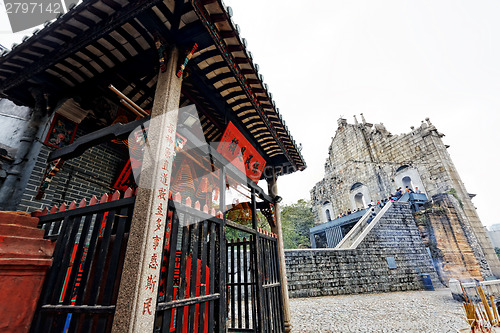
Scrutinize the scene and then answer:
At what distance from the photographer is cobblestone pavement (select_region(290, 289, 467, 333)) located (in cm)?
532

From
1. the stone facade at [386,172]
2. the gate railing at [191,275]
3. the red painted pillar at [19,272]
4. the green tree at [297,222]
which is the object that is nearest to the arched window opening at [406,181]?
the stone facade at [386,172]

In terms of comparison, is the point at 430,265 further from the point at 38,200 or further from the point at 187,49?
the point at 38,200

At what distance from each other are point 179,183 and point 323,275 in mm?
8688

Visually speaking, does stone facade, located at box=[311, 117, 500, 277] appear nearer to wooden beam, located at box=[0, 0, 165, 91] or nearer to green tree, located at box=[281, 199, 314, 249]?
green tree, located at box=[281, 199, 314, 249]

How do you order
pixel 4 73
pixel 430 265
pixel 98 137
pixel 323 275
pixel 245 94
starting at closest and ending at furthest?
pixel 98 137 < pixel 4 73 < pixel 245 94 < pixel 323 275 < pixel 430 265

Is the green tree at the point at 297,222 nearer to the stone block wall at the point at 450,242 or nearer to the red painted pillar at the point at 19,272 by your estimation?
the stone block wall at the point at 450,242

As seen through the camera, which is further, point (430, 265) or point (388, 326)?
point (430, 265)

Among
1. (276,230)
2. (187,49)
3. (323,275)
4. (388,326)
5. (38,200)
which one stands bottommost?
(388,326)

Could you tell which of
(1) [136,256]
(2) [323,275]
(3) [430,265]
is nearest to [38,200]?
(1) [136,256]

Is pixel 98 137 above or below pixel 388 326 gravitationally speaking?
above

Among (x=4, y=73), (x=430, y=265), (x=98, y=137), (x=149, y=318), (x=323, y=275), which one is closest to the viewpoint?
A: (x=149, y=318)

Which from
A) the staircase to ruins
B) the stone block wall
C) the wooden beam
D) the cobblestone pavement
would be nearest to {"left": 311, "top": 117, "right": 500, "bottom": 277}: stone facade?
the stone block wall

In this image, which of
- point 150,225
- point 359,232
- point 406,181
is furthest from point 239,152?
point 406,181

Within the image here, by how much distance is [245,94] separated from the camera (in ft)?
12.2
